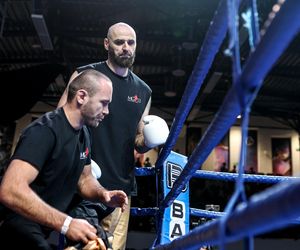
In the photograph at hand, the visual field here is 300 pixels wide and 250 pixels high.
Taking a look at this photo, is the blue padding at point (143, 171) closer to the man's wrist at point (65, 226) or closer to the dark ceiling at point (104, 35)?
the man's wrist at point (65, 226)

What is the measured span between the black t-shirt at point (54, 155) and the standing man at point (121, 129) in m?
0.28

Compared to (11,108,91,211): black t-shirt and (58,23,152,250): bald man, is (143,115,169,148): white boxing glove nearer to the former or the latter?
(58,23,152,250): bald man

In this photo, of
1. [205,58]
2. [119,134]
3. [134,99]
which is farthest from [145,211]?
[205,58]

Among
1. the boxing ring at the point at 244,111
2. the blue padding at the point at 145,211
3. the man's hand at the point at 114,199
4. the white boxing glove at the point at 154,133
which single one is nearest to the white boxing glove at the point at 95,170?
the man's hand at the point at 114,199

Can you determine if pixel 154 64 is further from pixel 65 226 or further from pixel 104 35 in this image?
pixel 65 226

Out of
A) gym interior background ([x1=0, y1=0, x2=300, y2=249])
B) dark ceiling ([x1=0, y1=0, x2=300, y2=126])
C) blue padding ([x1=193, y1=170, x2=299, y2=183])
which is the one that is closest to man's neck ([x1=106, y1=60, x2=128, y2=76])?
blue padding ([x1=193, y1=170, x2=299, y2=183])

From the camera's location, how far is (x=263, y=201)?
1.23ft

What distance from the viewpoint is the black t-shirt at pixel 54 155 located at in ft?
3.57

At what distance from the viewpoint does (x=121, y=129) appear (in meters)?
1.66

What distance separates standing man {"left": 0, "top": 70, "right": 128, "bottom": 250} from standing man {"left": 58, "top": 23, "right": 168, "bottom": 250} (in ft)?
0.62

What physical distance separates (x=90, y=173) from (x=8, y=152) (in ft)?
25.3

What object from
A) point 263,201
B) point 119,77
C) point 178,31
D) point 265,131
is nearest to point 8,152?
point 178,31

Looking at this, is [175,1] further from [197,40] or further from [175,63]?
Answer: [175,63]

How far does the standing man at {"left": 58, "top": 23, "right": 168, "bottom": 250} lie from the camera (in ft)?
5.29
